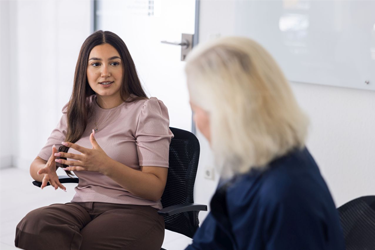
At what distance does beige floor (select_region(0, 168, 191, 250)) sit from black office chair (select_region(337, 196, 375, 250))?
1.50 metres

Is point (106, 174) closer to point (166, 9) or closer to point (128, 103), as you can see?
point (128, 103)

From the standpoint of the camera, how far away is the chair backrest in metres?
1.96

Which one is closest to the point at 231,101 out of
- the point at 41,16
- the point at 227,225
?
the point at 227,225

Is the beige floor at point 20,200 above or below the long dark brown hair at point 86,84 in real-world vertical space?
below

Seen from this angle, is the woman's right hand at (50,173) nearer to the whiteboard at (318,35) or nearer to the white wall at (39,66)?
the whiteboard at (318,35)

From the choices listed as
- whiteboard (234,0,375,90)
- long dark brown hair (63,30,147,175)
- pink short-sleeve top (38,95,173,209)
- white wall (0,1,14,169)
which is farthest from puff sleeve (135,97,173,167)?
white wall (0,1,14,169)

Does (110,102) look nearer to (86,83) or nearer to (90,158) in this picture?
(86,83)

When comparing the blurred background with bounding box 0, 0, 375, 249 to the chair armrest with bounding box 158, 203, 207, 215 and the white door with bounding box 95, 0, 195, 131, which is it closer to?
the white door with bounding box 95, 0, 195, 131

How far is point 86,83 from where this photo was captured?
2123mm

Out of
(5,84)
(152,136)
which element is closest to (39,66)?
(5,84)

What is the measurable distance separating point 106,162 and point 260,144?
0.92 metres

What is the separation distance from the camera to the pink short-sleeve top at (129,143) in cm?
193

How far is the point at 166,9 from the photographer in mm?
→ 3164

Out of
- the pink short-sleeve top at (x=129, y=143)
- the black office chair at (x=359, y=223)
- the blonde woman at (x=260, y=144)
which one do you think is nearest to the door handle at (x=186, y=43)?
the pink short-sleeve top at (x=129, y=143)
